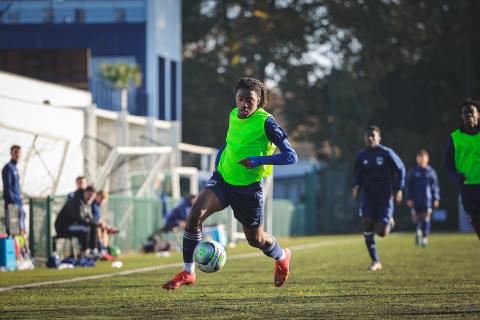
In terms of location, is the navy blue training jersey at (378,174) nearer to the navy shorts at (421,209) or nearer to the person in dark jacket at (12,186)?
the person in dark jacket at (12,186)

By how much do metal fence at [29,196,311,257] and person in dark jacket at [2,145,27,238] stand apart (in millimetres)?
1777

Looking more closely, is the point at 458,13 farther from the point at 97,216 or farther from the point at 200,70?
the point at 97,216

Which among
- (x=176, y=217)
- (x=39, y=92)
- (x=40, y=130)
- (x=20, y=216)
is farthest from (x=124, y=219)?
(x=20, y=216)

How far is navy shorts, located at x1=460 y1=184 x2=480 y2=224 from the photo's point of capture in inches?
512

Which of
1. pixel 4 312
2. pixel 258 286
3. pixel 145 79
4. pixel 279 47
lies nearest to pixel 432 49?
pixel 279 47

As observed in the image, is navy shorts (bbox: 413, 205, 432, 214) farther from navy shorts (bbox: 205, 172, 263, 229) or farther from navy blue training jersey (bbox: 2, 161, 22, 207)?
navy shorts (bbox: 205, 172, 263, 229)

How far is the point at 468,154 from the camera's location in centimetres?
1298

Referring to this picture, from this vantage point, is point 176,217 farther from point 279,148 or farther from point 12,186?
point 279,148

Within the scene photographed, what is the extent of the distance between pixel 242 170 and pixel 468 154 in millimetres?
3335

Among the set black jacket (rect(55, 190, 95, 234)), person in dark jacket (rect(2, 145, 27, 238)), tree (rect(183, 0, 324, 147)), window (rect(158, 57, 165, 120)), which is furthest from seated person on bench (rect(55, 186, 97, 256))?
tree (rect(183, 0, 324, 147))

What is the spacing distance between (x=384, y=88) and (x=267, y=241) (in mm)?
42772

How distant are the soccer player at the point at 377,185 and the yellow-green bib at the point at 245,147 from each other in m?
6.24

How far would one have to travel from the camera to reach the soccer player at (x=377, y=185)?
55.8 feet

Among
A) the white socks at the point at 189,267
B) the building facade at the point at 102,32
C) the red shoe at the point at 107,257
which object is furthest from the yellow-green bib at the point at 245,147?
the building facade at the point at 102,32
